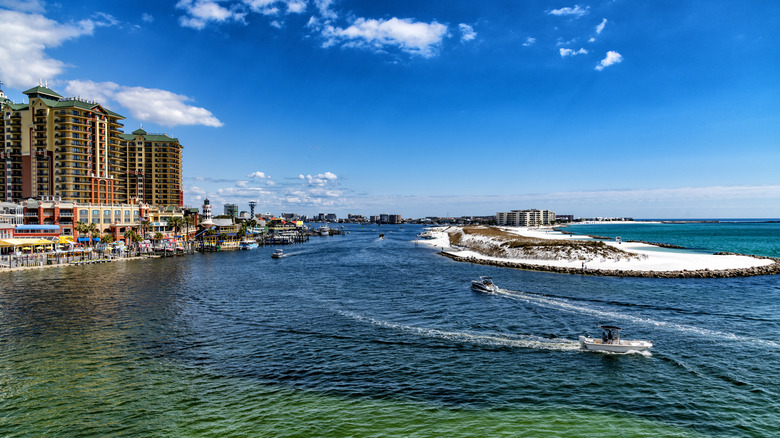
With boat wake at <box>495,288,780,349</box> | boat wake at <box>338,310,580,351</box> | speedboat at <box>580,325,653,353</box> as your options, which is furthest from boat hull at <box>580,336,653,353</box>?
boat wake at <box>495,288,780,349</box>

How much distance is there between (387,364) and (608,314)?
25936 millimetres

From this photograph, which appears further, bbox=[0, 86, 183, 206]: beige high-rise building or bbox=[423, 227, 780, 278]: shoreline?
bbox=[0, 86, 183, 206]: beige high-rise building

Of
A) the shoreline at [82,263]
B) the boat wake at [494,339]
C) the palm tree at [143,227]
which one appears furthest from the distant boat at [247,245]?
the boat wake at [494,339]

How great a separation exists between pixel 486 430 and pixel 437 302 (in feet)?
90.9

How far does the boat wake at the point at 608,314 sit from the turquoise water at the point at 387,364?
0.28 meters

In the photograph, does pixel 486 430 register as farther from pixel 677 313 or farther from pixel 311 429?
pixel 677 313

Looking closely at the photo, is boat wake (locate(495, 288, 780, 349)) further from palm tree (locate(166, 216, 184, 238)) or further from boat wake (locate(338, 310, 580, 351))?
palm tree (locate(166, 216, 184, 238))

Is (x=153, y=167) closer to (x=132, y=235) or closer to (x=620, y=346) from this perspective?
(x=132, y=235)

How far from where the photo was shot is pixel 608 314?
4000cm

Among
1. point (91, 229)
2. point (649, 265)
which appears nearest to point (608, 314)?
point (649, 265)

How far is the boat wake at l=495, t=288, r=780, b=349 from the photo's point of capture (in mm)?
32894

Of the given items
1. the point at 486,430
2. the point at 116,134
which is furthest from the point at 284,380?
the point at 116,134

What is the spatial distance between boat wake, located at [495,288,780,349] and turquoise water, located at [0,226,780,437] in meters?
0.28

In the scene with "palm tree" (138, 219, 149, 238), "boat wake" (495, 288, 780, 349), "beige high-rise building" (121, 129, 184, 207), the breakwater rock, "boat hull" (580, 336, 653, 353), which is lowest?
"boat wake" (495, 288, 780, 349)
